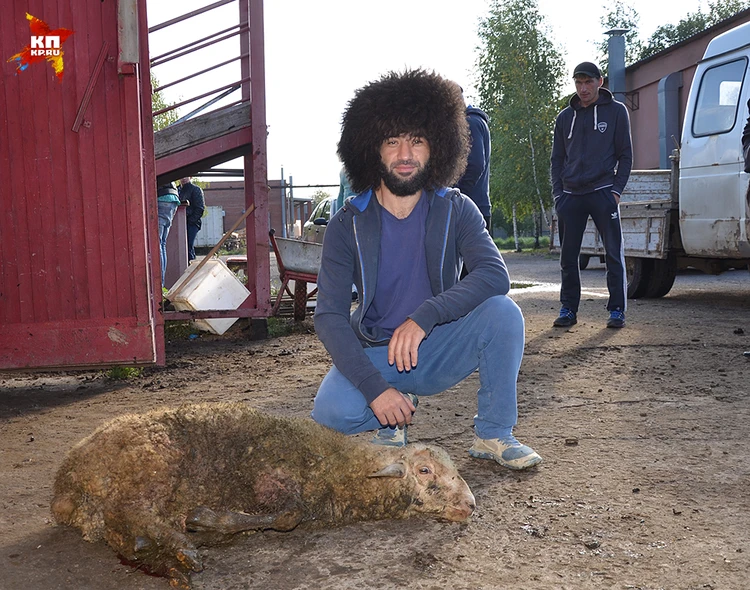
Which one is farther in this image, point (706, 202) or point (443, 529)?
point (706, 202)

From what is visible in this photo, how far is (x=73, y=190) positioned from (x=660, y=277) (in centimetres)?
729

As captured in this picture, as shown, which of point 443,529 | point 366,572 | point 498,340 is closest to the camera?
point 366,572

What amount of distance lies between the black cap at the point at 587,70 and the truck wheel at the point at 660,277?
11.0 feet

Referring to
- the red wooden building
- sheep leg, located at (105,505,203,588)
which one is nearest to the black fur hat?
sheep leg, located at (105,505,203,588)

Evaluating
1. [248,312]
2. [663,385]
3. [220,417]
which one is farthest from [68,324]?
[663,385]

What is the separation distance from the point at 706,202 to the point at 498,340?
19.9 ft

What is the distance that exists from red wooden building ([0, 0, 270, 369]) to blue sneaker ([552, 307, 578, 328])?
12.6 ft

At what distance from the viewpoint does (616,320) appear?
7.12 metres

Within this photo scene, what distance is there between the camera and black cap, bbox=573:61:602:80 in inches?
276

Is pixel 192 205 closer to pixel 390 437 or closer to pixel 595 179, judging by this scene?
pixel 595 179

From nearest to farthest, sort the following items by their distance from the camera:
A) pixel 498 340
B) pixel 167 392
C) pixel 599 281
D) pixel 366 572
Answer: pixel 366 572 < pixel 498 340 < pixel 167 392 < pixel 599 281

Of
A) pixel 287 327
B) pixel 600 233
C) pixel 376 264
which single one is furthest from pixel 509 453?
pixel 287 327

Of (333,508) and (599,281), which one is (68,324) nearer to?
(333,508)

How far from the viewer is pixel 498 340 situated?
3240 millimetres
